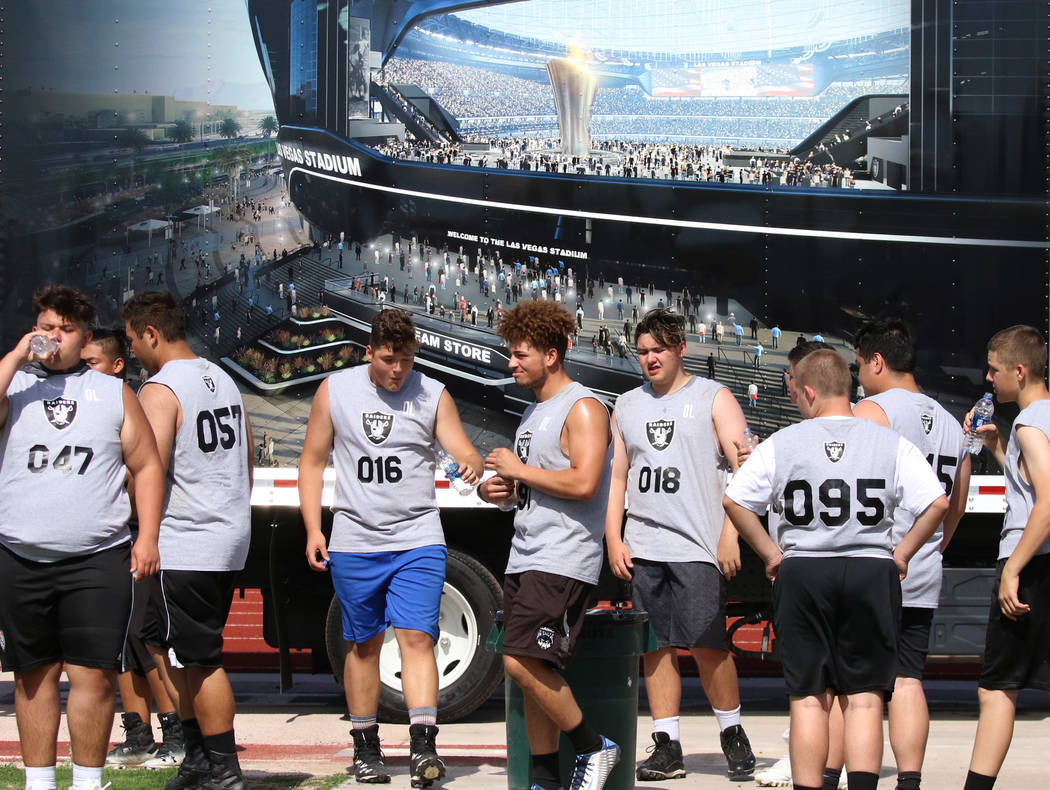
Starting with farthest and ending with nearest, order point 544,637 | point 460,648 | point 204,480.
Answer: point 460,648, point 204,480, point 544,637

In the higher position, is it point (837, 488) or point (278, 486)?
point (837, 488)

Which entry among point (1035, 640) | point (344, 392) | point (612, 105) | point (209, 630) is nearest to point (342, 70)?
point (612, 105)

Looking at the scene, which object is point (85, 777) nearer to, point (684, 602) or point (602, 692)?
point (602, 692)

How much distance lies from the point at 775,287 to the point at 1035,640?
2.29 m

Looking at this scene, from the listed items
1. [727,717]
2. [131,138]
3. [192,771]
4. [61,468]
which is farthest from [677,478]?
[131,138]

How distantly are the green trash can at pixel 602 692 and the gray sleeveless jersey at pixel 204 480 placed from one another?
46.2 inches

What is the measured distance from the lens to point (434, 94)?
6418 mm

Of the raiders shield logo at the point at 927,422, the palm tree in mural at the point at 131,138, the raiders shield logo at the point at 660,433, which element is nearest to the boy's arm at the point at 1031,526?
the raiders shield logo at the point at 927,422

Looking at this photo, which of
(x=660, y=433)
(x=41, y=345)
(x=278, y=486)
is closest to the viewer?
(x=41, y=345)

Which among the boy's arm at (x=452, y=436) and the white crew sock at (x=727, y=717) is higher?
the boy's arm at (x=452, y=436)

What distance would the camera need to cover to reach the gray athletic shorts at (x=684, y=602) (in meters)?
5.33

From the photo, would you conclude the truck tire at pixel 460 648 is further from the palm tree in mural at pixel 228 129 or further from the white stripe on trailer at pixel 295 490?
the palm tree in mural at pixel 228 129

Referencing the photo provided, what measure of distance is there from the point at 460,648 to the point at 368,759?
157cm

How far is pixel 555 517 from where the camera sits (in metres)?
4.61
